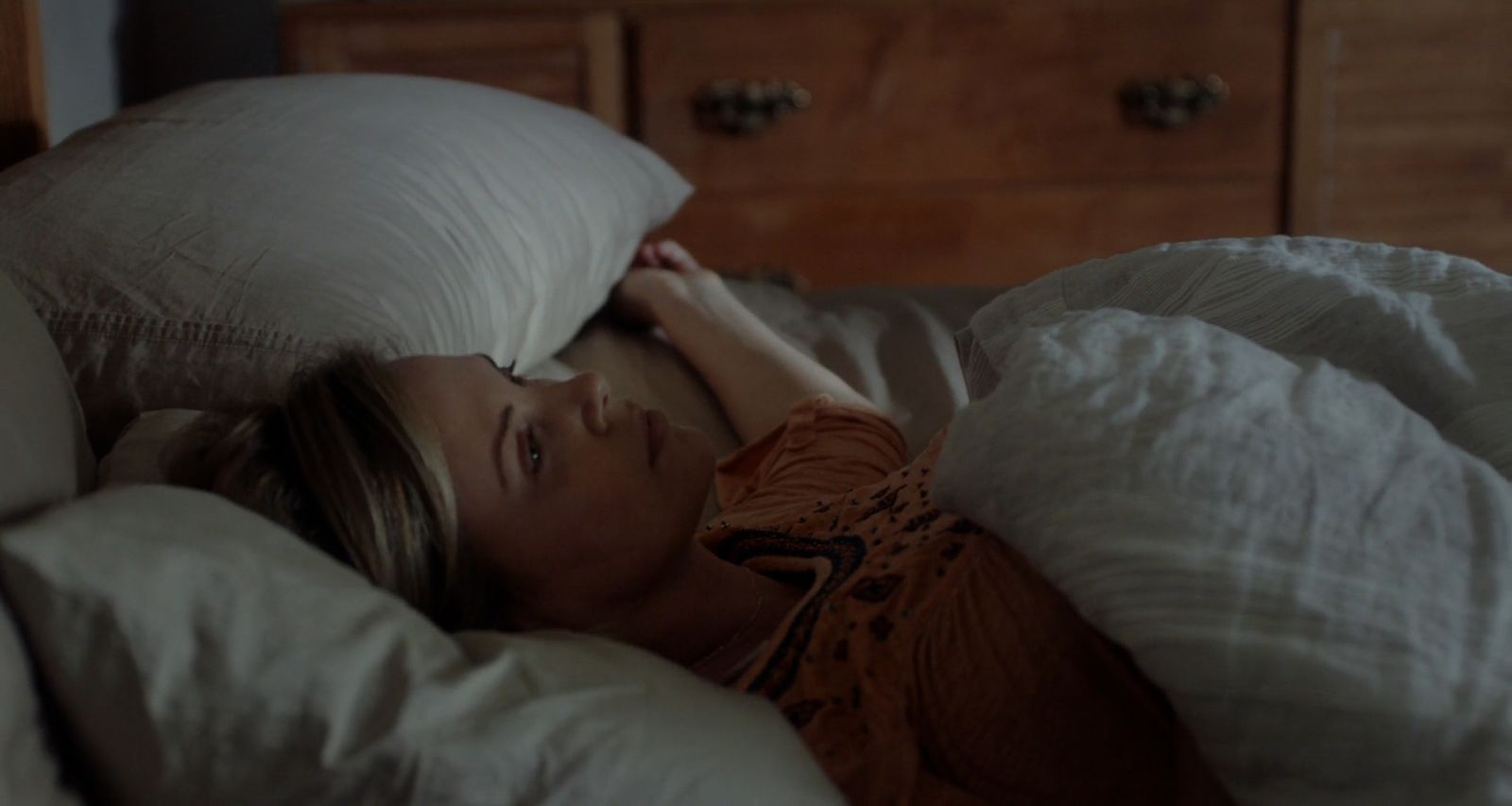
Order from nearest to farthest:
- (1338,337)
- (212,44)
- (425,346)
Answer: (1338,337) → (425,346) → (212,44)

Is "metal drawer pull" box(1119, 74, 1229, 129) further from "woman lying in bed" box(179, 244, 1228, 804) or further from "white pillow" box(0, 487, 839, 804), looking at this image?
"white pillow" box(0, 487, 839, 804)

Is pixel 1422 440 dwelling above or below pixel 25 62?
below

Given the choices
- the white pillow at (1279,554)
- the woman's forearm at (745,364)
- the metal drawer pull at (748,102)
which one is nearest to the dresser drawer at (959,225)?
the metal drawer pull at (748,102)

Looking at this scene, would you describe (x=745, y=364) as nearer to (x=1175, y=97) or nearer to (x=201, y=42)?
(x=1175, y=97)

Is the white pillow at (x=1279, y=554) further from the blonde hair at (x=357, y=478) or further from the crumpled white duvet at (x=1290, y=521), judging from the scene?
the blonde hair at (x=357, y=478)

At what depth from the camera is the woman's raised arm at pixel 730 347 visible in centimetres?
112

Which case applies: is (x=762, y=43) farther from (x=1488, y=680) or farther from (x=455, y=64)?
(x=1488, y=680)

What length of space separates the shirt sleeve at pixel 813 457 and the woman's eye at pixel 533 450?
28cm

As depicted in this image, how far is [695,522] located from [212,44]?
1.95 metres

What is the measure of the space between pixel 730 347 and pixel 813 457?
0.18 meters

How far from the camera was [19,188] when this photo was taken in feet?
2.89

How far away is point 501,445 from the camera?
0.72 metres

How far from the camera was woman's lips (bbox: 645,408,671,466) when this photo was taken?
0.77 m

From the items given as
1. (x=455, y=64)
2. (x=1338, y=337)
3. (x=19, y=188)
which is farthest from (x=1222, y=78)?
(x=19, y=188)
